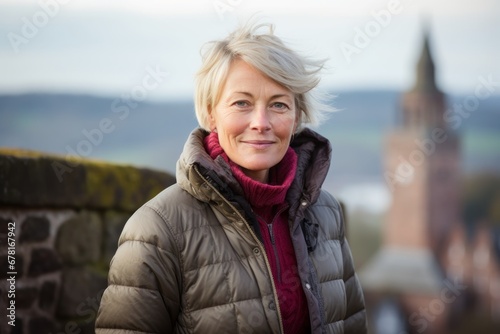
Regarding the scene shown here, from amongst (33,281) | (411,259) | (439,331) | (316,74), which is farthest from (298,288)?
(411,259)

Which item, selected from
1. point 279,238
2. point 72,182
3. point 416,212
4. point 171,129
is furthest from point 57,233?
point 171,129

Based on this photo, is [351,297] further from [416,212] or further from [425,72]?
[425,72]

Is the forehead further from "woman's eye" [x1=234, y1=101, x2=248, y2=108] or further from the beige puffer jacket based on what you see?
the beige puffer jacket

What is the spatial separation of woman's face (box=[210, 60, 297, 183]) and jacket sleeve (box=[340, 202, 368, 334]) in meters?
0.52

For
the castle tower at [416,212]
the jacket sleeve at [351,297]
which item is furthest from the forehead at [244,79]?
the castle tower at [416,212]

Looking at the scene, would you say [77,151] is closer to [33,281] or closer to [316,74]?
[33,281]

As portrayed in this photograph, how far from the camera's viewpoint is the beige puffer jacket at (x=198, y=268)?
7.01 feet

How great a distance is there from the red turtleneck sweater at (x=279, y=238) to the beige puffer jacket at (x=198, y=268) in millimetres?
30

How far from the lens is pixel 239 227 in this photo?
7.38 feet

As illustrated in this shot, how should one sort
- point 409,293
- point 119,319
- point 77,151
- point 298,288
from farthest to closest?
1. point 409,293
2. point 77,151
3. point 298,288
4. point 119,319

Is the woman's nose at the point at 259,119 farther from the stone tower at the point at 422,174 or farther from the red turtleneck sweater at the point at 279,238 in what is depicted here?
the stone tower at the point at 422,174

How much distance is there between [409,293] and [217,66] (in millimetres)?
62858

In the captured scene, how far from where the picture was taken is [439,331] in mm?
58094

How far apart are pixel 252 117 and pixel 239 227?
0.34 meters
